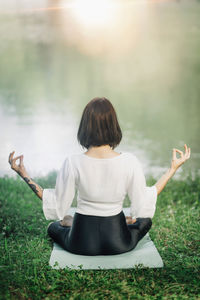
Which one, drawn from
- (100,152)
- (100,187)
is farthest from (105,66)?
(100,187)

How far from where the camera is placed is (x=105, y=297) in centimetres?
281

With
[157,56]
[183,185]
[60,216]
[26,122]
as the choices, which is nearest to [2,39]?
[26,122]

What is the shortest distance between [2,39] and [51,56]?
1172 mm

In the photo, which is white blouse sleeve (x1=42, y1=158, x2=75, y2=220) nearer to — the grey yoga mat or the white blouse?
the white blouse

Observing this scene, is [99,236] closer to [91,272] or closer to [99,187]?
[91,272]

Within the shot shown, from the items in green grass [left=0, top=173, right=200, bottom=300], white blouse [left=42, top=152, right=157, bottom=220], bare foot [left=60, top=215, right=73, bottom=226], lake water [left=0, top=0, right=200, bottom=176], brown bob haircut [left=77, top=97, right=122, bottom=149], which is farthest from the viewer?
lake water [left=0, top=0, right=200, bottom=176]

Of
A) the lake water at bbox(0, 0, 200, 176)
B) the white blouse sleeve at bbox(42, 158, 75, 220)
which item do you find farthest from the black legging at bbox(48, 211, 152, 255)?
the lake water at bbox(0, 0, 200, 176)

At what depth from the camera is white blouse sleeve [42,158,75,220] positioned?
10.3 feet

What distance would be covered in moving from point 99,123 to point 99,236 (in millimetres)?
935

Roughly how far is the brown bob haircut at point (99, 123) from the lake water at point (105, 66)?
15.9ft

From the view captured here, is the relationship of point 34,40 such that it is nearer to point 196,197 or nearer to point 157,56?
point 157,56

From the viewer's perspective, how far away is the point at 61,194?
3201 mm

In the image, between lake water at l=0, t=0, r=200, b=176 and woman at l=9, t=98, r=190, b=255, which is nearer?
woman at l=9, t=98, r=190, b=255

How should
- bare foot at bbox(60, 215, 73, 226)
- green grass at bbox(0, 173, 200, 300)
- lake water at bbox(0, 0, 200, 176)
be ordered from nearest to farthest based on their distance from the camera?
green grass at bbox(0, 173, 200, 300)
bare foot at bbox(60, 215, 73, 226)
lake water at bbox(0, 0, 200, 176)
